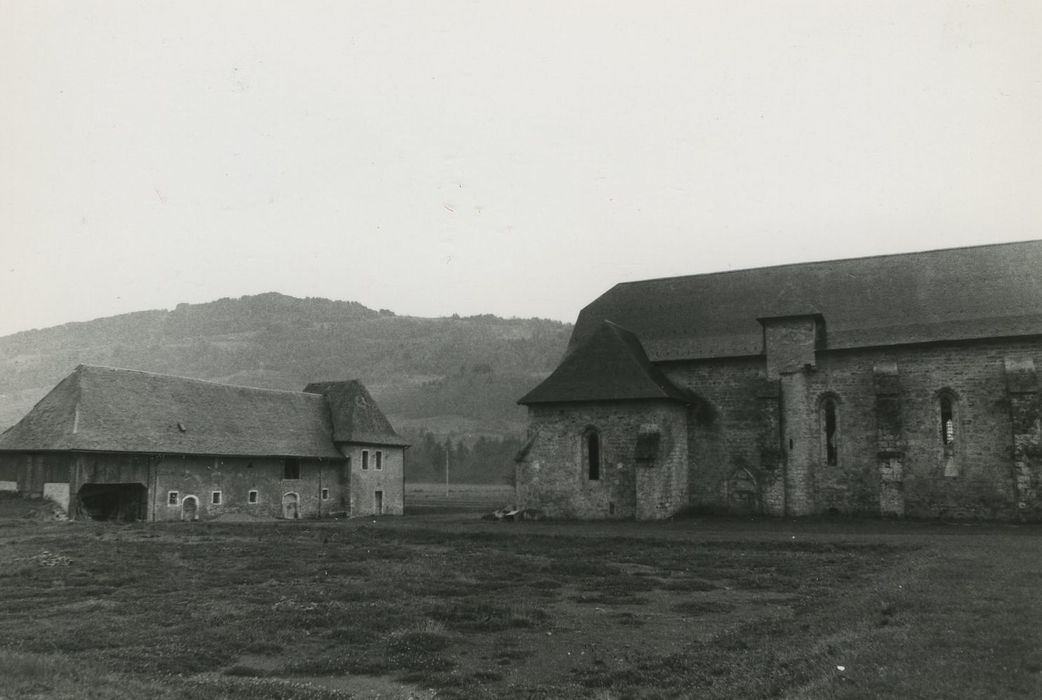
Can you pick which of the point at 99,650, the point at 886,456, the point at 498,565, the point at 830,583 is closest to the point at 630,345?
the point at 886,456

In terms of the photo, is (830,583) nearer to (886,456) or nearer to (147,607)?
(147,607)

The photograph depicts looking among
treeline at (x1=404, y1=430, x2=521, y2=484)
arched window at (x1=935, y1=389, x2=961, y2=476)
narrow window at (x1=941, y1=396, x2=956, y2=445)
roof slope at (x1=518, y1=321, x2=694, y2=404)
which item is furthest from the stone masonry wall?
treeline at (x1=404, y1=430, x2=521, y2=484)

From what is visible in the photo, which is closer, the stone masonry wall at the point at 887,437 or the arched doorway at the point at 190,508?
the stone masonry wall at the point at 887,437

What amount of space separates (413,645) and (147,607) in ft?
18.2

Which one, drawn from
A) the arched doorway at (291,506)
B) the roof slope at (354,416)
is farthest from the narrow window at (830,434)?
the arched doorway at (291,506)

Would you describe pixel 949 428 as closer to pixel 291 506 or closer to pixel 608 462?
pixel 608 462

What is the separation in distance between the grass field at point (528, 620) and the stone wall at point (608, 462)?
30.4ft

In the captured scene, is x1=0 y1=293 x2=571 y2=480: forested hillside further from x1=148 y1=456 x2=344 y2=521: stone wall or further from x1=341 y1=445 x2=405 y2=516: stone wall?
x1=148 y1=456 x2=344 y2=521: stone wall

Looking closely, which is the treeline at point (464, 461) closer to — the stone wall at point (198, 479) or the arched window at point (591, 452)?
the stone wall at point (198, 479)

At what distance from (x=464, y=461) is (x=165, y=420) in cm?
7275

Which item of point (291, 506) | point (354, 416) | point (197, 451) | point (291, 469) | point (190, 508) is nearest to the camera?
point (190, 508)

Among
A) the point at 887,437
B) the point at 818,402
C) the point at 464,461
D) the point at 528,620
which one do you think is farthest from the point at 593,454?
the point at 464,461

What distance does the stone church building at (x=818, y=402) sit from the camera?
3009 cm

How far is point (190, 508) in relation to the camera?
124 feet
